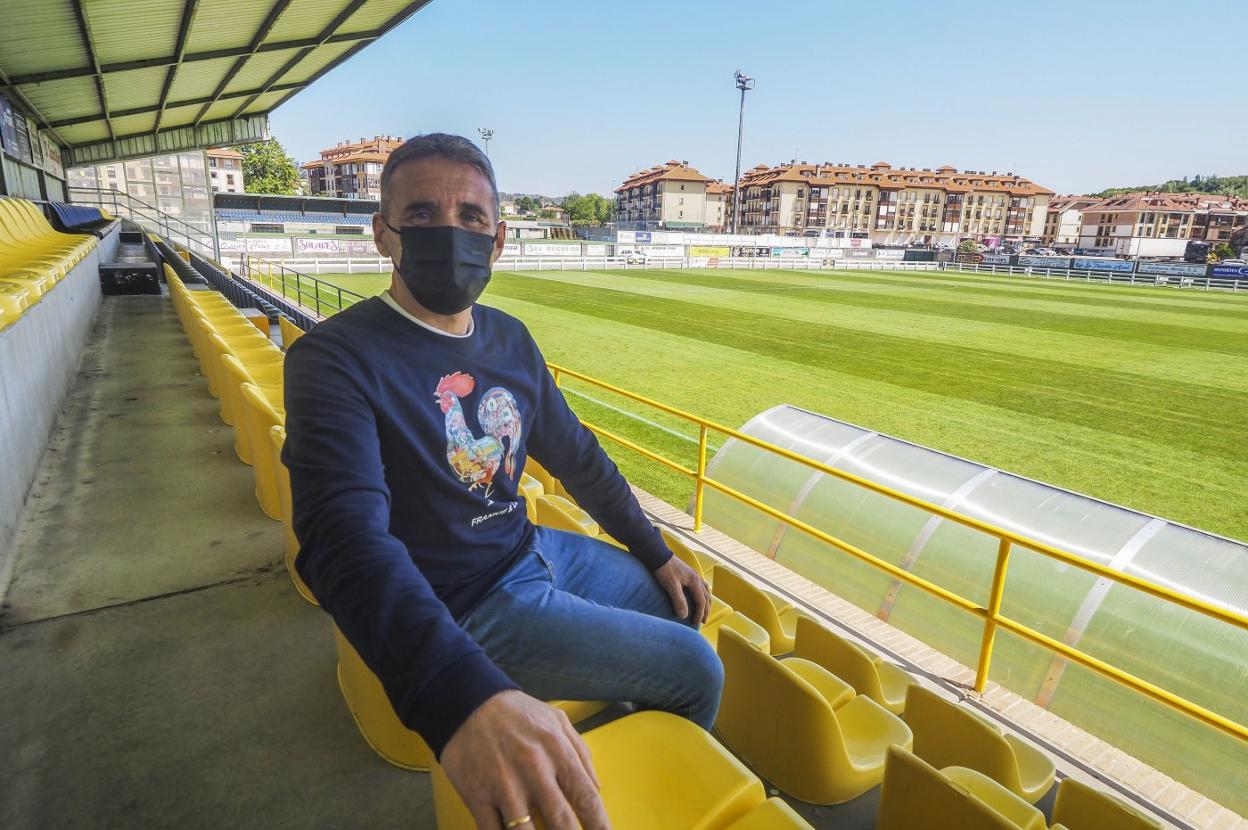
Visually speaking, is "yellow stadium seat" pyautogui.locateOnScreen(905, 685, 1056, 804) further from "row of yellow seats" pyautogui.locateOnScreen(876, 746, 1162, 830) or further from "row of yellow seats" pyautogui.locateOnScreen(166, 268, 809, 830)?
"row of yellow seats" pyautogui.locateOnScreen(166, 268, 809, 830)

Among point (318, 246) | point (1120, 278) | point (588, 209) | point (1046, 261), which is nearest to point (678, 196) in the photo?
point (588, 209)

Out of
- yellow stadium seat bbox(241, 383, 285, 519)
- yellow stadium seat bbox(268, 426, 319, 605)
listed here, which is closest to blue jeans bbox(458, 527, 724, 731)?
yellow stadium seat bbox(268, 426, 319, 605)

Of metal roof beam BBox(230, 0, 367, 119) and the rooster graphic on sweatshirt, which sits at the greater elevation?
metal roof beam BBox(230, 0, 367, 119)

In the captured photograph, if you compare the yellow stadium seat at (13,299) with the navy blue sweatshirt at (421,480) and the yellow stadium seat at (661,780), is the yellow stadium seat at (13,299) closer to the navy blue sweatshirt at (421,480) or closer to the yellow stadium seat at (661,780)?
the navy blue sweatshirt at (421,480)

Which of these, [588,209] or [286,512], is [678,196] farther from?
[286,512]

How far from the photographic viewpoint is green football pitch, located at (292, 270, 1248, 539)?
9898 millimetres

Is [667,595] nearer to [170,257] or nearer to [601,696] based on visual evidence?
[601,696]

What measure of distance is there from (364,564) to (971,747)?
6.81 ft

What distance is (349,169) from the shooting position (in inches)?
4690

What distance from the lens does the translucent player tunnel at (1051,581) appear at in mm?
4070

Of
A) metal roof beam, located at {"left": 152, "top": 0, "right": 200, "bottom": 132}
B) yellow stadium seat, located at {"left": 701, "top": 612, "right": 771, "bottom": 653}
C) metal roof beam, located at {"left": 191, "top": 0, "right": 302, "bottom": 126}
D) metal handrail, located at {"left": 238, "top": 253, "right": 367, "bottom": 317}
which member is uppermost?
metal roof beam, located at {"left": 191, "top": 0, "right": 302, "bottom": 126}

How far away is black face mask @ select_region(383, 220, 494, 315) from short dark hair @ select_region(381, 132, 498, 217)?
0.38 feet

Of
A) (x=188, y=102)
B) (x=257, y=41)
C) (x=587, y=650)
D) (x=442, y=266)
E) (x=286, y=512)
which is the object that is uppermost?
(x=257, y=41)

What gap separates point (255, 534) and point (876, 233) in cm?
12661
